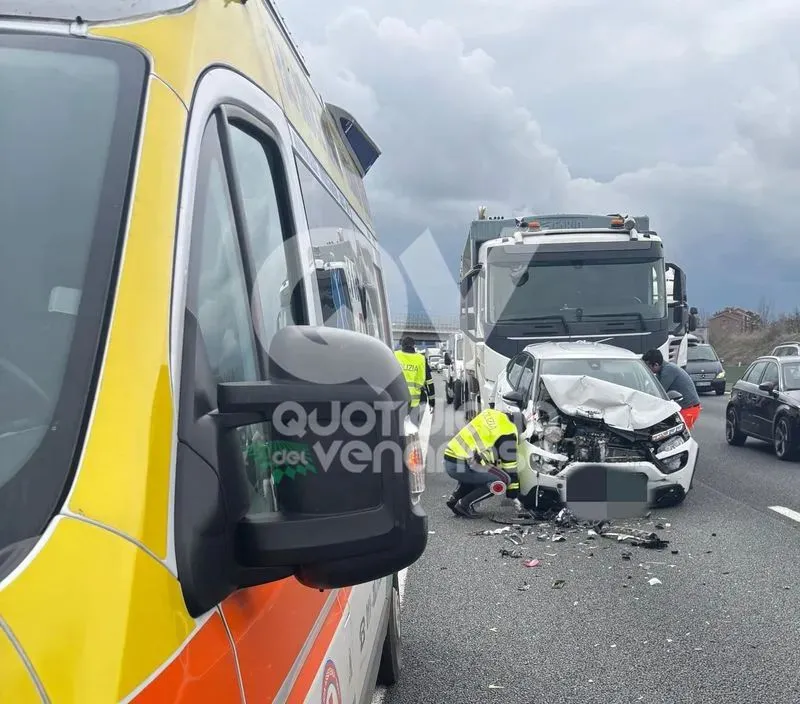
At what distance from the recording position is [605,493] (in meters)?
8.87

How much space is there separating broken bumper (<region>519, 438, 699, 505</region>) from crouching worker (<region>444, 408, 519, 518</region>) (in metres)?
0.29

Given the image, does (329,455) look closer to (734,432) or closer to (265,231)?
(265,231)

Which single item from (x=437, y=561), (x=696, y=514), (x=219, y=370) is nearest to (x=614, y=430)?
(x=696, y=514)

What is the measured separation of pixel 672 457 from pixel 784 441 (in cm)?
457

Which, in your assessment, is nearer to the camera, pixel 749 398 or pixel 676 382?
Result: pixel 676 382

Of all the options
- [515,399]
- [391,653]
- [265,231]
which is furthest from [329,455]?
[515,399]

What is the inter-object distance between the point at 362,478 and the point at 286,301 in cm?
85

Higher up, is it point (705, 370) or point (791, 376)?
point (791, 376)

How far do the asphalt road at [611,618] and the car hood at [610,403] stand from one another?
1.05 meters

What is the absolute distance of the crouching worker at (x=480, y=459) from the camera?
8.80 m

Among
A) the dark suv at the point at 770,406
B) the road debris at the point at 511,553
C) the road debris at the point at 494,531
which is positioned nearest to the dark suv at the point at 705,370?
the dark suv at the point at 770,406

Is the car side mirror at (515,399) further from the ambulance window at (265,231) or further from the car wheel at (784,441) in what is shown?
the ambulance window at (265,231)

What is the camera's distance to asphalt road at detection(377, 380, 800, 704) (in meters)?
4.51

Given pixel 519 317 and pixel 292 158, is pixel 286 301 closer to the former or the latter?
pixel 292 158
